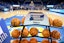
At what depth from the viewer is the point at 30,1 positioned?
8625 mm

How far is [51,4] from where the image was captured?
8.48 m

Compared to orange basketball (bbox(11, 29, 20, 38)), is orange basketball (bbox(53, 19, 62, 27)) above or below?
above

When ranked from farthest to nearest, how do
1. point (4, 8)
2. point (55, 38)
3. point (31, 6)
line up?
point (31, 6) → point (4, 8) → point (55, 38)

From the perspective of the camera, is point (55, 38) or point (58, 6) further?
point (58, 6)

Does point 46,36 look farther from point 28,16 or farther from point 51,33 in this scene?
point 28,16

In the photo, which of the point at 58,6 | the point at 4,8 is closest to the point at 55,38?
the point at 4,8

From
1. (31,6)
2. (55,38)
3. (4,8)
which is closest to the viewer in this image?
(55,38)

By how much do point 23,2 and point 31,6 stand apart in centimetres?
71

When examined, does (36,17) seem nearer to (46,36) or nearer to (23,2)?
(46,36)

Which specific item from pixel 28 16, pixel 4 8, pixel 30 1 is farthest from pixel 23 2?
pixel 28 16

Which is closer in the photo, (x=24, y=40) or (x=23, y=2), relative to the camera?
(x=24, y=40)

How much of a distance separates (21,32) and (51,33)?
0.65 feet

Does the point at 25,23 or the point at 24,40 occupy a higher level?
the point at 25,23

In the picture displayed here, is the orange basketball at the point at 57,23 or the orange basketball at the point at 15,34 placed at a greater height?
the orange basketball at the point at 57,23
